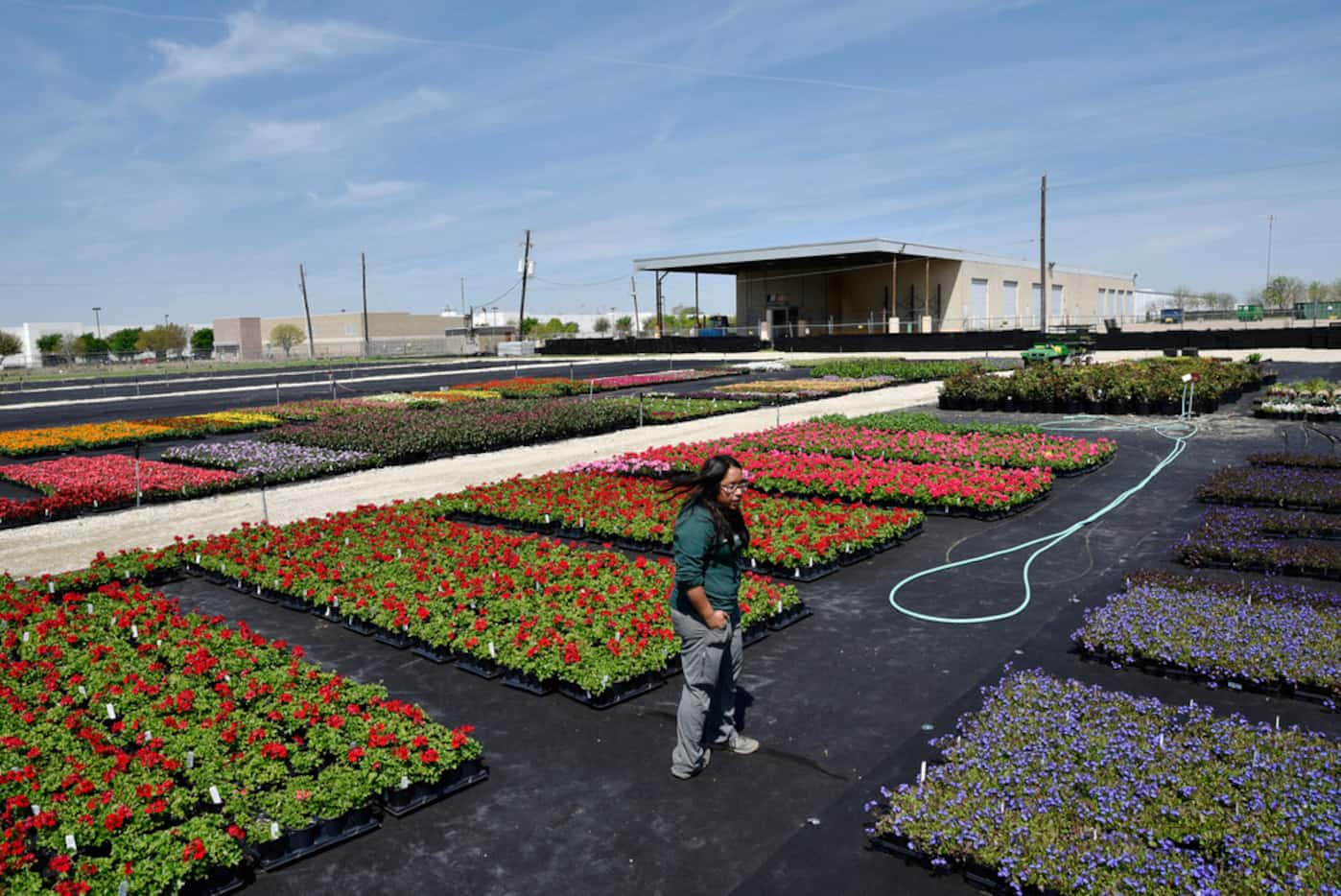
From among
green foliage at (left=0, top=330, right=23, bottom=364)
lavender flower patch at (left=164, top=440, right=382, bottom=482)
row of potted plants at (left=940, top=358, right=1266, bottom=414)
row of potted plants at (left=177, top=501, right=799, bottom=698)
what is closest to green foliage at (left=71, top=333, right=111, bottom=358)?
green foliage at (left=0, top=330, right=23, bottom=364)

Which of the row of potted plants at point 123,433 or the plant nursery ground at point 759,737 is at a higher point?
the row of potted plants at point 123,433

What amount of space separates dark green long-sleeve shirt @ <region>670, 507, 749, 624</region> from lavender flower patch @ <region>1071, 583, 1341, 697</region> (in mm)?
3721

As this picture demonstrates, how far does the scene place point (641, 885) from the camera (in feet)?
15.5

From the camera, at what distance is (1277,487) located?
501 inches

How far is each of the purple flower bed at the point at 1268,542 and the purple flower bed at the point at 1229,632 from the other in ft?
2.68

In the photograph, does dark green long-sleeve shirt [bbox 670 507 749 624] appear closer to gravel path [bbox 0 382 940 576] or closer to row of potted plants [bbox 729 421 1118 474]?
gravel path [bbox 0 382 940 576]

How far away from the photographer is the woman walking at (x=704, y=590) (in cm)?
544

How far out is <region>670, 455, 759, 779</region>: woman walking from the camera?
5438 mm

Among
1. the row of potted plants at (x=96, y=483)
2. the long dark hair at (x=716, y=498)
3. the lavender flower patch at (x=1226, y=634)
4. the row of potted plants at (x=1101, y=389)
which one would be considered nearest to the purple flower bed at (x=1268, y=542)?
the lavender flower patch at (x=1226, y=634)

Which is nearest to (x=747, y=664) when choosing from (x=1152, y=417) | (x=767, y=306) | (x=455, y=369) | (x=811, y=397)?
(x=1152, y=417)

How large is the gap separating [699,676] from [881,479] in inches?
364

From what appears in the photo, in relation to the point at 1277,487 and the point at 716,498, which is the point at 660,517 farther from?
the point at 1277,487

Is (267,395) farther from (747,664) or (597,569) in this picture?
(747,664)

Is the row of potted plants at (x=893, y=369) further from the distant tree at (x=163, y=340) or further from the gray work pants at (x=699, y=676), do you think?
the distant tree at (x=163, y=340)
